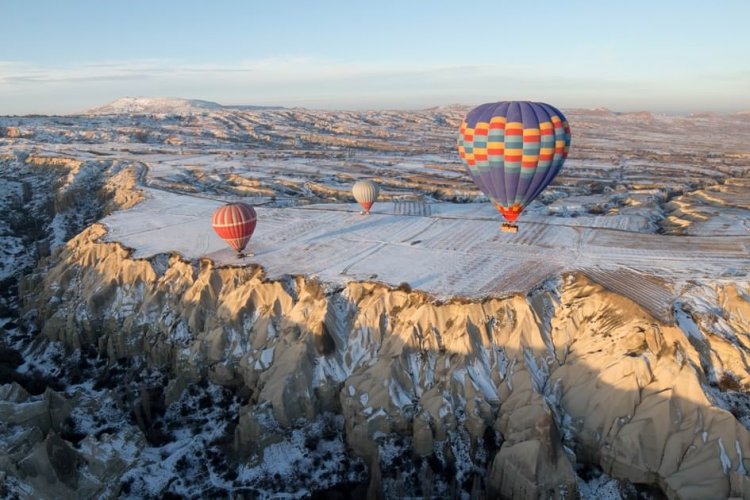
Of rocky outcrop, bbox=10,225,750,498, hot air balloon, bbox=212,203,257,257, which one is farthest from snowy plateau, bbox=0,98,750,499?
hot air balloon, bbox=212,203,257,257

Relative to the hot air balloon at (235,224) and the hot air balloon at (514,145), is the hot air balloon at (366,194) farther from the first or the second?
the hot air balloon at (235,224)

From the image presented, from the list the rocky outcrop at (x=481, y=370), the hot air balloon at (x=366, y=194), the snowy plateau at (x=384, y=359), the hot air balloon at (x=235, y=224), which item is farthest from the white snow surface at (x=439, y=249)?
the rocky outcrop at (x=481, y=370)

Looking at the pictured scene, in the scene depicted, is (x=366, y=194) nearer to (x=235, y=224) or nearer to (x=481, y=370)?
(x=235, y=224)

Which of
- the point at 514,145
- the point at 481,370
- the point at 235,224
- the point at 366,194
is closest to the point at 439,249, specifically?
the point at 514,145

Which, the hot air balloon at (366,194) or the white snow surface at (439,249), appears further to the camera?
the hot air balloon at (366,194)

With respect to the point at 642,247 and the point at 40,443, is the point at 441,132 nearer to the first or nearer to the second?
the point at 642,247

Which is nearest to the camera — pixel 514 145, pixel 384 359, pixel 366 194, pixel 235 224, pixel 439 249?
pixel 384 359
